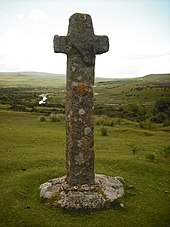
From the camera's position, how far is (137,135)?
28.3 metres

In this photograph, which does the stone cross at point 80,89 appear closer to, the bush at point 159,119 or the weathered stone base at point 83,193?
the weathered stone base at point 83,193

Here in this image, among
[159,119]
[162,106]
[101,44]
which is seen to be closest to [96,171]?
[101,44]

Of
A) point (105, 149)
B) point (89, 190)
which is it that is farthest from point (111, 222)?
point (105, 149)

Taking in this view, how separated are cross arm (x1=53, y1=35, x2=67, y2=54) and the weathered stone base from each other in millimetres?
5269

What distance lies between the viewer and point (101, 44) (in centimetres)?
1188

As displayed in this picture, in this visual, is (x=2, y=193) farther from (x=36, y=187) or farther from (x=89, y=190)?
(x=89, y=190)

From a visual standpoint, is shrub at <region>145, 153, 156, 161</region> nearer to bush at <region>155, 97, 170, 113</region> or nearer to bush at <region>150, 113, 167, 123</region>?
bush at <region>150, 113, 167, 123</region>

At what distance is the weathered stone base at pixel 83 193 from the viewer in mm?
11156

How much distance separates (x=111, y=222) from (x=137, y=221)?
0.94 m

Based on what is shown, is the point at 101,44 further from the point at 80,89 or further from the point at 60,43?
the point at 80,89

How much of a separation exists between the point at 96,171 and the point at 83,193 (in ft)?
14.3

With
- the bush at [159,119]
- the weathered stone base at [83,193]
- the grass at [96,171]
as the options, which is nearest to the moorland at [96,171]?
the grass at [96,171]

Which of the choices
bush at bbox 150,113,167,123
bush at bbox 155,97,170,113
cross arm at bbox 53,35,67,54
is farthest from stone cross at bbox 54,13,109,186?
bush at bbox 155,97,170,113

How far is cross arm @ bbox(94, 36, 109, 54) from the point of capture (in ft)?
38.7
